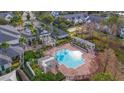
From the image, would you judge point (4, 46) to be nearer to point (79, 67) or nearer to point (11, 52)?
point (11, 52)

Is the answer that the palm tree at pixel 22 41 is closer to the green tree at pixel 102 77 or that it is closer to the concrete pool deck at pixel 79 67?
the concrete pool deck at pixel 79 67

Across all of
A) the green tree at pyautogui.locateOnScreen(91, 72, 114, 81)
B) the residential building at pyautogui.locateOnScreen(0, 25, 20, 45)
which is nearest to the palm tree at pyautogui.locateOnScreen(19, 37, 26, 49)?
the residential building at pyautogui.locateOnScreen(0, 25, 20, 45)

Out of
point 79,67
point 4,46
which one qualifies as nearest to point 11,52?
point 4,46

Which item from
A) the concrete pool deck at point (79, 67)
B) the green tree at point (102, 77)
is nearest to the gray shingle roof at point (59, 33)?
the concrete pool deck at point (79, 67)

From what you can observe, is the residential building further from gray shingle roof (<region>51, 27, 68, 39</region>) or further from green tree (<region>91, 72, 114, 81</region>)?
green tree (<region>91, 72, 114, 81</region>)

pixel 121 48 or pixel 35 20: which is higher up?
pixel 35 20

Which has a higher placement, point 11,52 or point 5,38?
point 5,38

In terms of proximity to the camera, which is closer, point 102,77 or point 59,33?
point 102,77
